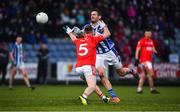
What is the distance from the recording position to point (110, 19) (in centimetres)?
3303

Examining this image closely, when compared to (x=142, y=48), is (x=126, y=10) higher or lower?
higher

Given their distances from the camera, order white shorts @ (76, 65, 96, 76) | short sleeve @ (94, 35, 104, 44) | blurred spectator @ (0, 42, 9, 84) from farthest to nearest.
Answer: blurred spectator @ (0, 42, 9, 84), short sleeve @ (94, 35, 104, 44), white shorts @ (76, 65, 96, 76)

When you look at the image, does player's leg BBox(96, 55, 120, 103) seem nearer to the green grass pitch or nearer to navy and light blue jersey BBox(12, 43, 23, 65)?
the green grass pitch

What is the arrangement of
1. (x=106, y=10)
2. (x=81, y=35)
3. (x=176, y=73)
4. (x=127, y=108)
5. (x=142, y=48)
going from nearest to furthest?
(x=127, y=108), (x=81, y=35), (x=142, y=48), (x=176, y=73), (x=106, y=10)

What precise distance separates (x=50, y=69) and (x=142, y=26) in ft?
21.9

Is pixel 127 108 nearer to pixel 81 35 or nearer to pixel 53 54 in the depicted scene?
pixel 81 35

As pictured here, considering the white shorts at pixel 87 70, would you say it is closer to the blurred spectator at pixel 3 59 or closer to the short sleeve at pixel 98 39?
the short sleeve at pixel 98 39

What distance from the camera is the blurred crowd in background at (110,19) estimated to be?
105 ft

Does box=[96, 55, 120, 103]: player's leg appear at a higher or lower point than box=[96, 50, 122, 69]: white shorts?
lower

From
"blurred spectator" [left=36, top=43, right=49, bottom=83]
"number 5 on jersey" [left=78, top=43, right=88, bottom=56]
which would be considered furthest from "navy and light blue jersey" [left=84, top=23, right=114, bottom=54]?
"blurred spectator" [left=36, top=43, right=49, bottom=83]

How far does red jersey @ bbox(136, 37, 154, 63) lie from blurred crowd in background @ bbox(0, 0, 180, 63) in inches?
284

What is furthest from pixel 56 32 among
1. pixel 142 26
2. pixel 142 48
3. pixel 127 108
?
pixel 127 108

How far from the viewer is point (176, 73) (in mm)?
31062

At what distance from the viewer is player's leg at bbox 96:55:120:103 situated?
1623cm
